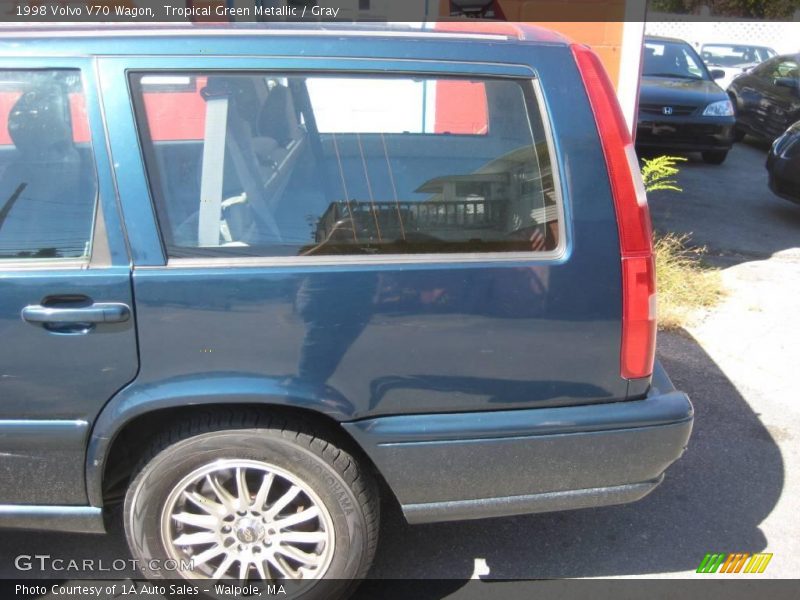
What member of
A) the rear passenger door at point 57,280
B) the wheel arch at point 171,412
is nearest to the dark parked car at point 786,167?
the wheel arch at point 171,412

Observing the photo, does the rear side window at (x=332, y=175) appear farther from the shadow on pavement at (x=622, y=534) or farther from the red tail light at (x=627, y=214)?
the shadow on pavement at (x=622, y=534)

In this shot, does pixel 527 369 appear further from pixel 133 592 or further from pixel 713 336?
pixel 713 336

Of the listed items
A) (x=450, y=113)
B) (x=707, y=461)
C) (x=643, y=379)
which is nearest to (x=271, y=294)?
(x=450, y=113)

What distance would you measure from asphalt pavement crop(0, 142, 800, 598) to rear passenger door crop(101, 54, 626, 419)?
86 centimetres

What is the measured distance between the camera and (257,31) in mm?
2199

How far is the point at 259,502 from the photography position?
2307mm

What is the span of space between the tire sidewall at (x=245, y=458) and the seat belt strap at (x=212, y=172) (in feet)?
2.02

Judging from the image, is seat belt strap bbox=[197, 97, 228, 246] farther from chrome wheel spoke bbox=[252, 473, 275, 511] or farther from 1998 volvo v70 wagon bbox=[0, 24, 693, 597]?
chrome wheel spoke bbox=[252, 473, 275, 511]

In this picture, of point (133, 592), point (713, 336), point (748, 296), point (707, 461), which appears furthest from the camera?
point (748, 296)

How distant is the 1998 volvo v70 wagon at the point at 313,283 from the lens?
2125 mm

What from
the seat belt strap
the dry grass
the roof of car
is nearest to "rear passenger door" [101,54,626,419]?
the seat belt strap

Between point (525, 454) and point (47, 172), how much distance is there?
170 cm

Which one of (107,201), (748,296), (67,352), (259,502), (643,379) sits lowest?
(748,296)

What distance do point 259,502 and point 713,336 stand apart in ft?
11.5
